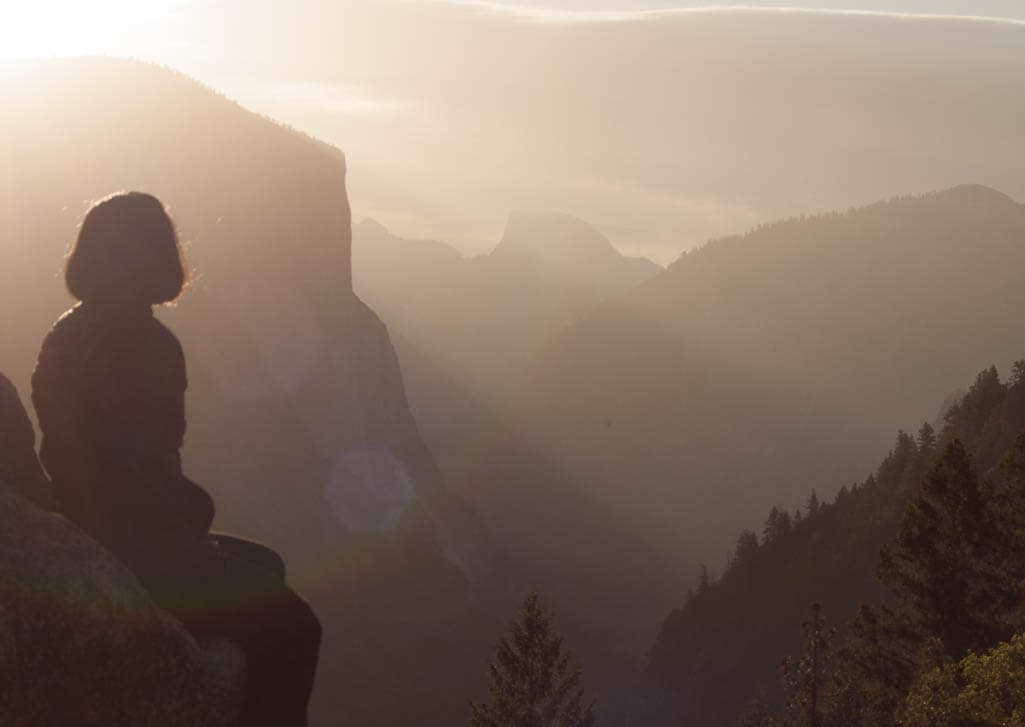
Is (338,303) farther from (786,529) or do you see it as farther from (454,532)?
(786,529)

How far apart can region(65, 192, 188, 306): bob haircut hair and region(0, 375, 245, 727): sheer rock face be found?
1.15 m

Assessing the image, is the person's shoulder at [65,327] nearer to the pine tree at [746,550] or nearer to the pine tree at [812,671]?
the pine tree at [812,671]

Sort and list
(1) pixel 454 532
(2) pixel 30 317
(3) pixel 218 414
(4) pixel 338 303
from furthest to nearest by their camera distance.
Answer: (1) pixel 454 532, (4) pixel 338 303, (3) pixel 218 414, (2) pixel 30 317

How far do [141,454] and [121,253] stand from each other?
109 cm

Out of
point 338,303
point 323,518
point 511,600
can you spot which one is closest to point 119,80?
point 338,303

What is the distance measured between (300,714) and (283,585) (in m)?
0.74

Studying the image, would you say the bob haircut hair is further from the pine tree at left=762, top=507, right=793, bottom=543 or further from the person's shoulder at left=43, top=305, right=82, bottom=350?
the pine tree at left=762, top=507, right=793, bottom=543

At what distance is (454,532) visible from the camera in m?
131

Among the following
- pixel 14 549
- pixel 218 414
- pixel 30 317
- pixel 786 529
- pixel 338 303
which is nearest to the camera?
pixel 14 549

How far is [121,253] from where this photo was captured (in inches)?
262

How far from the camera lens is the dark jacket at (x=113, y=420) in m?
6.47

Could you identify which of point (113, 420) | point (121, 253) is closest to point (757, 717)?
point (113, 420)

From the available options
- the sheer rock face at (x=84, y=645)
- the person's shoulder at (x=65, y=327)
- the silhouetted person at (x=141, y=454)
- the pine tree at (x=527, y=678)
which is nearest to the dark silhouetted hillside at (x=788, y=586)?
the pine tree at (x=527, y=678)

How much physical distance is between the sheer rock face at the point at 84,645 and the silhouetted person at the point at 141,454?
0.28 metres
